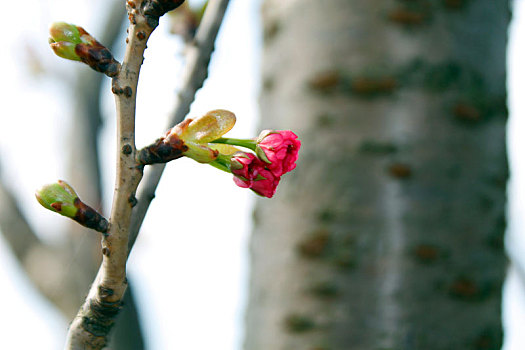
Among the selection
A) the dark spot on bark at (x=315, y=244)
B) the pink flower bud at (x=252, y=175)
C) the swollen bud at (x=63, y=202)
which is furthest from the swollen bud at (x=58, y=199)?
the dark spot on bark at (x=315, y=244)

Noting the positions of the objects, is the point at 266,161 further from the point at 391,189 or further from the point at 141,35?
the point at 391,189

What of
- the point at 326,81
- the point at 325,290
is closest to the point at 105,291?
the point at 325,290

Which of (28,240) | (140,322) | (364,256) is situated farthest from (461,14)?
(28,240)

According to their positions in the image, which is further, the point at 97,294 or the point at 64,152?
the point at 64,152

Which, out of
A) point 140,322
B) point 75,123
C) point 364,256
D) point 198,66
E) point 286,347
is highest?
point 75,123

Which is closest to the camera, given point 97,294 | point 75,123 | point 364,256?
point 97,294

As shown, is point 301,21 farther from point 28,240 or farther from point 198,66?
point 28,240

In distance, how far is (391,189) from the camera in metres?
0.91

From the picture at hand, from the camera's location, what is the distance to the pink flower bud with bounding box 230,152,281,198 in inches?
16.2

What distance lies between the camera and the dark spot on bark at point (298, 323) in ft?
2.97

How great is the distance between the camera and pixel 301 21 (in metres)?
1.03

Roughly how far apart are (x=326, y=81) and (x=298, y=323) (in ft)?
1.44

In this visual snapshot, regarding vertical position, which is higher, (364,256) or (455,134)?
(455,134)

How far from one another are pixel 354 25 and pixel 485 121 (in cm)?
30
